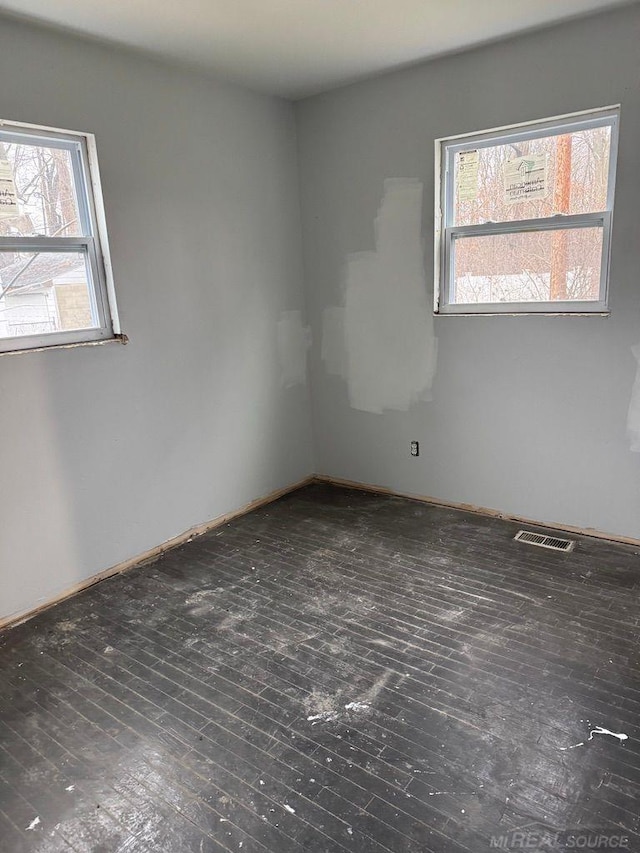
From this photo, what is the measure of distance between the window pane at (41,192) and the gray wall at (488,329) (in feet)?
5.55

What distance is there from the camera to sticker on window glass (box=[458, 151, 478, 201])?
3281 millimetres

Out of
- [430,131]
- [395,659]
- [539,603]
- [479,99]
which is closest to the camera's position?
[395,659]

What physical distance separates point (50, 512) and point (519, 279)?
2.80 metres

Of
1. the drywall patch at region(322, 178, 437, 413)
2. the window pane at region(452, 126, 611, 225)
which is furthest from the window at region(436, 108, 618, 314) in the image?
the drywall patch at region(322, 178, 437, 413)

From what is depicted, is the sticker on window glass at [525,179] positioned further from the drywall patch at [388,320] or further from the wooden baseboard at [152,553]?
the wooden baseboard at [152,553]

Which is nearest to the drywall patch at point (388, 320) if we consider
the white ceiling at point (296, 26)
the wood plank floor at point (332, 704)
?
the white ceiling at point (296, 26)

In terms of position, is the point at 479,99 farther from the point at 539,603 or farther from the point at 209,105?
the point at 539,603

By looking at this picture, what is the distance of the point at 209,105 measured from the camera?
3.29 metres

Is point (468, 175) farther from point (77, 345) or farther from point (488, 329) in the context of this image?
point (77, 345)

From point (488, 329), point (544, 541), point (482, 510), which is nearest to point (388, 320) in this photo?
point (488, 329)

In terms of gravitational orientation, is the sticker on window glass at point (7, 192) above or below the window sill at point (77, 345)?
above

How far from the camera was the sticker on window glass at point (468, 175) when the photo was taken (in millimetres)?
3281

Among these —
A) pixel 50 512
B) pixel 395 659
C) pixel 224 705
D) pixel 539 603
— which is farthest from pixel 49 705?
pixel 539 603

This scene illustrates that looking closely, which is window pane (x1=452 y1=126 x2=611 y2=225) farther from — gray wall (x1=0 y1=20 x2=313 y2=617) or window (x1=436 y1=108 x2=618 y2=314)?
gray wall (x1=0 y1=20 x2=313 y2=617)
